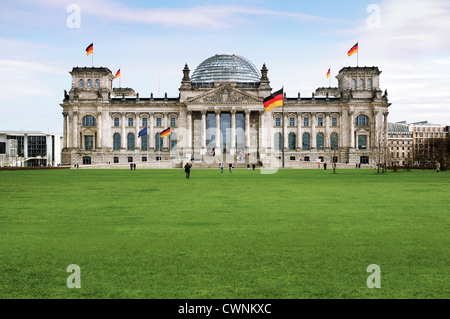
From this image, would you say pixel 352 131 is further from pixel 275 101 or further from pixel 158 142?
pixel 275 101

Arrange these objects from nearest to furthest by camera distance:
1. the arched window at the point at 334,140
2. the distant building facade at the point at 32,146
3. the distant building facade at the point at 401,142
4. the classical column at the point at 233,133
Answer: the classical column at the point at 233,133 → the arched window at the point at 334,140 → the distant building facade at the point at 32,146 → the distant building facade at the point at 401,142

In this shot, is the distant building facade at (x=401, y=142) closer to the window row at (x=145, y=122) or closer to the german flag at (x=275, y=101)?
the window row at (x=145, y=122)

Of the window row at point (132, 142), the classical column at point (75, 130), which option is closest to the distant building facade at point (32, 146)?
the classical column at point (75, 130)

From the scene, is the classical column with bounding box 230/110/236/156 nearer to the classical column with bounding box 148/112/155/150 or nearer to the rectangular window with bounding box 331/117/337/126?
the classical column with bounding box 148/112/155/150

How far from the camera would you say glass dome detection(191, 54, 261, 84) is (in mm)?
115688

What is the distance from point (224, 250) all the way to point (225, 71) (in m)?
109

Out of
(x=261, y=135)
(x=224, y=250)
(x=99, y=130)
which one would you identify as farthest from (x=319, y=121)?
(x=224, y=250)

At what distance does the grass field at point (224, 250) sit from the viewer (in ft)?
23.8

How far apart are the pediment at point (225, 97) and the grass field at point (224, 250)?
87177 mm

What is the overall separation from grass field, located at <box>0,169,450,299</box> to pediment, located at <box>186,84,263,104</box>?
286 feet

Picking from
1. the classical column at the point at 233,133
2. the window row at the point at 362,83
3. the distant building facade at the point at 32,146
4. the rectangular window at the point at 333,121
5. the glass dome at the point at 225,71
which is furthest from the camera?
the distant building facade at the point at 32,146

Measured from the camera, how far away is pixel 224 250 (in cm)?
995

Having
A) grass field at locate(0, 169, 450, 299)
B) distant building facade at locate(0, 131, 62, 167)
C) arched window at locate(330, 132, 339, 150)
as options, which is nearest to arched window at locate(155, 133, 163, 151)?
arched window at locate(330, 132, 339, 150)
